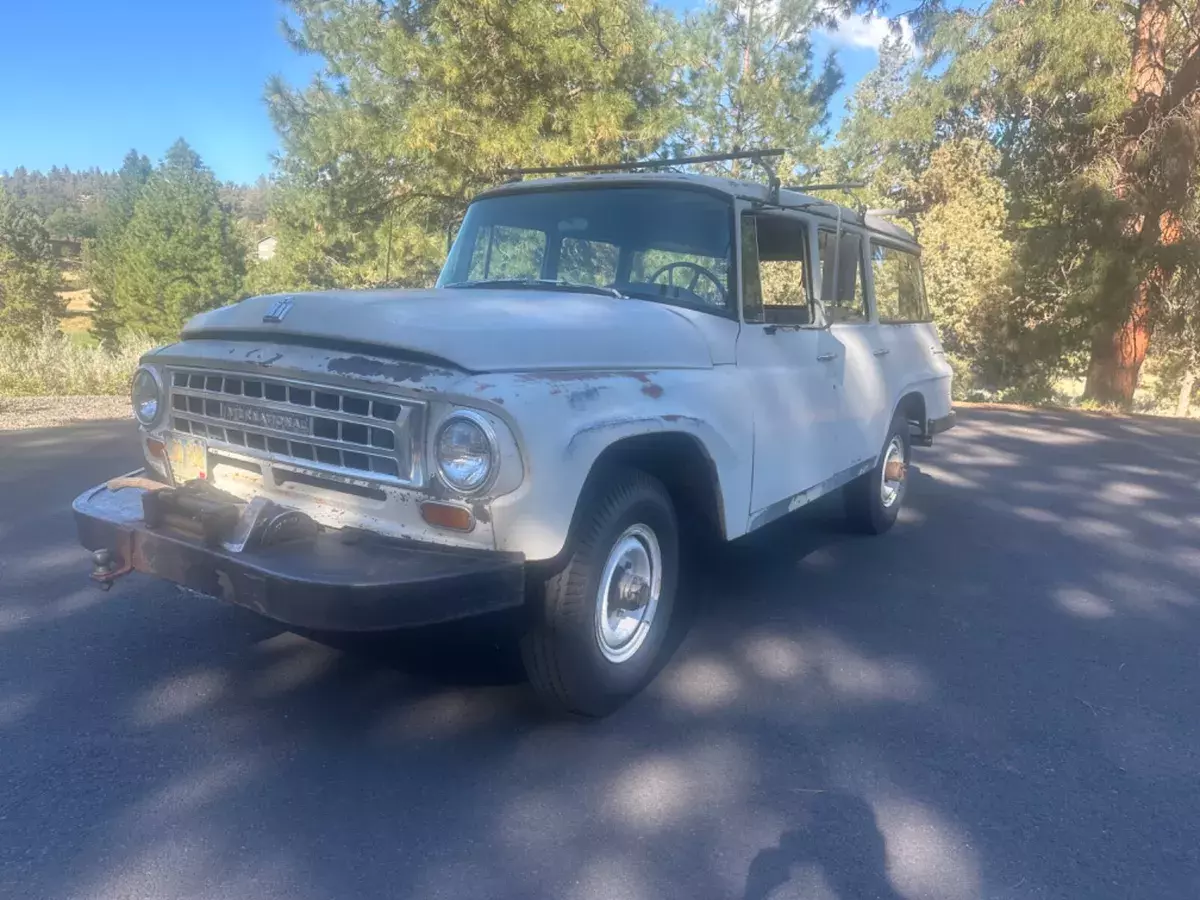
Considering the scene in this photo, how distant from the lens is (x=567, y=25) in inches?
435

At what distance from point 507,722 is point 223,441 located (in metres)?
Answer: 1.50

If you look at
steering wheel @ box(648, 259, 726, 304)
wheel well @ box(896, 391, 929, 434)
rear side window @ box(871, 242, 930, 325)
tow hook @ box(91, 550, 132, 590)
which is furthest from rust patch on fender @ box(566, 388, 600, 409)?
wheel well @ box(896, 391, 929, 434)

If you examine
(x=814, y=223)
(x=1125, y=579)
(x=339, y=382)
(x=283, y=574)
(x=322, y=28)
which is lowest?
(x=1125, y=579)

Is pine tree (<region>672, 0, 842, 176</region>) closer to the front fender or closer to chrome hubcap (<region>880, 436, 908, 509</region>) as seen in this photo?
chrome hubcap (<region>880, 436, 908, 509</region>)

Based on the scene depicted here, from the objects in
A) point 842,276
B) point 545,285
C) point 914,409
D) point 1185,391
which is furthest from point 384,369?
point 1185,391

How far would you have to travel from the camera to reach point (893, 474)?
6.25 metres

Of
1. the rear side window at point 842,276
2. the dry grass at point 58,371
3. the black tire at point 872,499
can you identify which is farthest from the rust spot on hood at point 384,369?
the dry grass at point 58,371

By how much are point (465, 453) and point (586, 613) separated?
2.42 ft

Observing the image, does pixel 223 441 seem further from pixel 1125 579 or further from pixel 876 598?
pixel 1125 579

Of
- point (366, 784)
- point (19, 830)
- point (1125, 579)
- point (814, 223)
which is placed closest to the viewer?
point (19, 830)

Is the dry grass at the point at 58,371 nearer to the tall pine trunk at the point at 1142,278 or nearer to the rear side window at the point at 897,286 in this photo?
the rear side window at the point at 897,286

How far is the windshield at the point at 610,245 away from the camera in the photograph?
4.14m

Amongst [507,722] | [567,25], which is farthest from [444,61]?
[507,722]

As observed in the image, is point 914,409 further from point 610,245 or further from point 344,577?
point 344,577
